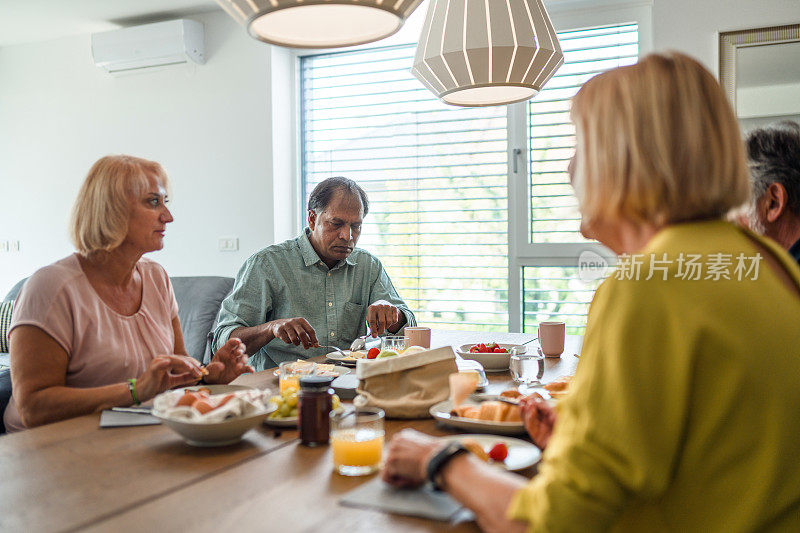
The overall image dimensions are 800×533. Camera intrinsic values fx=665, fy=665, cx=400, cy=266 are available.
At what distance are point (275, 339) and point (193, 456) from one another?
129 cm

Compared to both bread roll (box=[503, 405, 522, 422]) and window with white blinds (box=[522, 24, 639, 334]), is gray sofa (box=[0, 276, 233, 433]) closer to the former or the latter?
window with white blinds (box=[522, 24, 639, 334])

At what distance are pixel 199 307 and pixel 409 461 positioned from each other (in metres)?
2.85

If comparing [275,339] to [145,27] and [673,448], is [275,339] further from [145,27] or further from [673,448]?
[145,27]

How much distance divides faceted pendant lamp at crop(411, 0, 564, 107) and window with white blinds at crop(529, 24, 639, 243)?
1.84 m

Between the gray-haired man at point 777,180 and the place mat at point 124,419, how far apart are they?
5.10 feet

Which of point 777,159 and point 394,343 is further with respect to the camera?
point 394,343

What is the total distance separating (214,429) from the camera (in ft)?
3.78

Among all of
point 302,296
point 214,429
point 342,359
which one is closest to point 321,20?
point 214,429

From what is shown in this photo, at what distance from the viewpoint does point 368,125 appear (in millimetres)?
4340

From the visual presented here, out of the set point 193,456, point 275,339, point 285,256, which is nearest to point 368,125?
point 285,256

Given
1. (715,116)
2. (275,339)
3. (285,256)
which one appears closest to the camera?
(715,116)

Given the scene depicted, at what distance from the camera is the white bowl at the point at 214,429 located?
115 cm

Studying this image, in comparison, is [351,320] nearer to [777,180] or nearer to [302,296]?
[302,296]

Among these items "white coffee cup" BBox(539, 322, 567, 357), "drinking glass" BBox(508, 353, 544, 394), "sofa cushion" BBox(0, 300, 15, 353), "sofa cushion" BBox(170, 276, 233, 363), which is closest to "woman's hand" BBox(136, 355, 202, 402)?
"drinking glass" BBox(508, 353, 544, 394)
